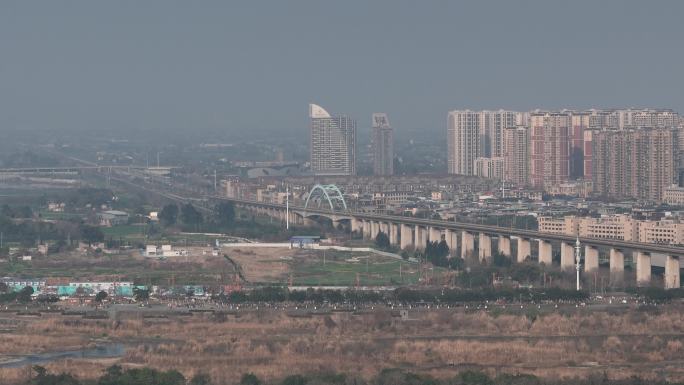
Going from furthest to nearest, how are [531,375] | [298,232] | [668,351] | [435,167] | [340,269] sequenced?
[435,167] < [298,232] < [340,269] < [668,351] < [531,375]

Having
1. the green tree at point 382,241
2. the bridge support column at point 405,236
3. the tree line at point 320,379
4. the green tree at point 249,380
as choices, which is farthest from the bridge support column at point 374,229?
the green tree at point 249,380

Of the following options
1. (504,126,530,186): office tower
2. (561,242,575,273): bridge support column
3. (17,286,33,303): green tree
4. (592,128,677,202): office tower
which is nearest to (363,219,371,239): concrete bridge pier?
(561,242,575,273): bridge support column

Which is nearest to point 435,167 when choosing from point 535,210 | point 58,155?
point 58,155

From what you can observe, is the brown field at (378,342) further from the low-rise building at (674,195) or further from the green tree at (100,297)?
the low-rise building at (674,195)

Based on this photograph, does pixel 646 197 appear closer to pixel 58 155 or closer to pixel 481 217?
pixel 481 217

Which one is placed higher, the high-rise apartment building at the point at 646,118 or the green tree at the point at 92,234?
the high-rise apartment building at the point at 646,118

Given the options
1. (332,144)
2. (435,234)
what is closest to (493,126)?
(332,144)

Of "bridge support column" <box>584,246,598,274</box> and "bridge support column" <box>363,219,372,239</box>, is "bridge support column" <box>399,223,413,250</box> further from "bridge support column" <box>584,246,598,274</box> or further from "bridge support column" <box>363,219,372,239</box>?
"bridge support column" <box>584,246,598,274</box>
